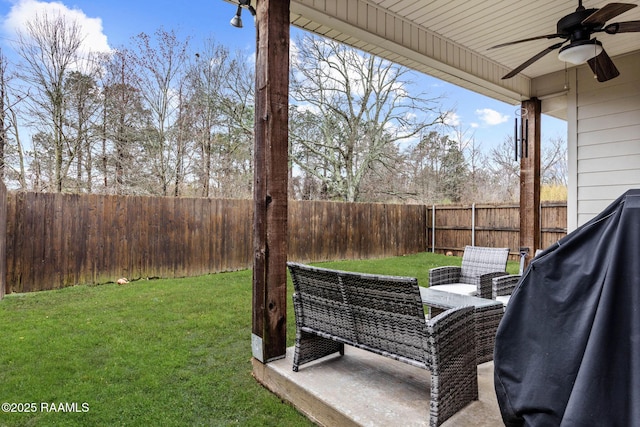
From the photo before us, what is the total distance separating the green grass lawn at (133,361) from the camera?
86.6 inches

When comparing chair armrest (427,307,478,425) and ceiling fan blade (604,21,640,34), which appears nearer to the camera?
chair armrest (427,307,478,425)

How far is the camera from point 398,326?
6.25 feet

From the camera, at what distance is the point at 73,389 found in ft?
8.10

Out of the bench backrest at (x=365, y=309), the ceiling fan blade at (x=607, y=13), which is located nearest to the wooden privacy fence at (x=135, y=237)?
the bench backrest at (x=365, y=309)

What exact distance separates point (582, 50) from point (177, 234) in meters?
6.24

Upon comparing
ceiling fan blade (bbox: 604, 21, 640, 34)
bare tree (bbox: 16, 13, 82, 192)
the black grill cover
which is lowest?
the black grill cover

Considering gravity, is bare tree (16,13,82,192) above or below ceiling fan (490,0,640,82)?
above

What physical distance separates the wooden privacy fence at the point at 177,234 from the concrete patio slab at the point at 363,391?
4596mm

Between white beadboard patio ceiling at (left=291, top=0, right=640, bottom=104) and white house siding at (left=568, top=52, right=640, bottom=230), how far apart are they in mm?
339

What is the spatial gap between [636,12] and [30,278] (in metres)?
7.98

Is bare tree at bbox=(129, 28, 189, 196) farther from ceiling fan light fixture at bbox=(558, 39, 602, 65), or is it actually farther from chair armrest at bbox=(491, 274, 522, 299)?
ceiling fan light fixture at bbox=(558, 39, 602, 65)

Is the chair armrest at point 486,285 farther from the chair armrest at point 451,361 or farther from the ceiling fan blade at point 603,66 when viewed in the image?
the ceiling fan blade at point 603,66

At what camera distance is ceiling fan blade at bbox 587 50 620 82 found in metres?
3.36

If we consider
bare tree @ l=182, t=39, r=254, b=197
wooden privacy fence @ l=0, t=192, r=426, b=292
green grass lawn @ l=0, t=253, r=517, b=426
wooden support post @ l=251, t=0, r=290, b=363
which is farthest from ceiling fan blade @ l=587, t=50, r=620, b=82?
bare tree @ l=182, t=39, r=254, b=197
